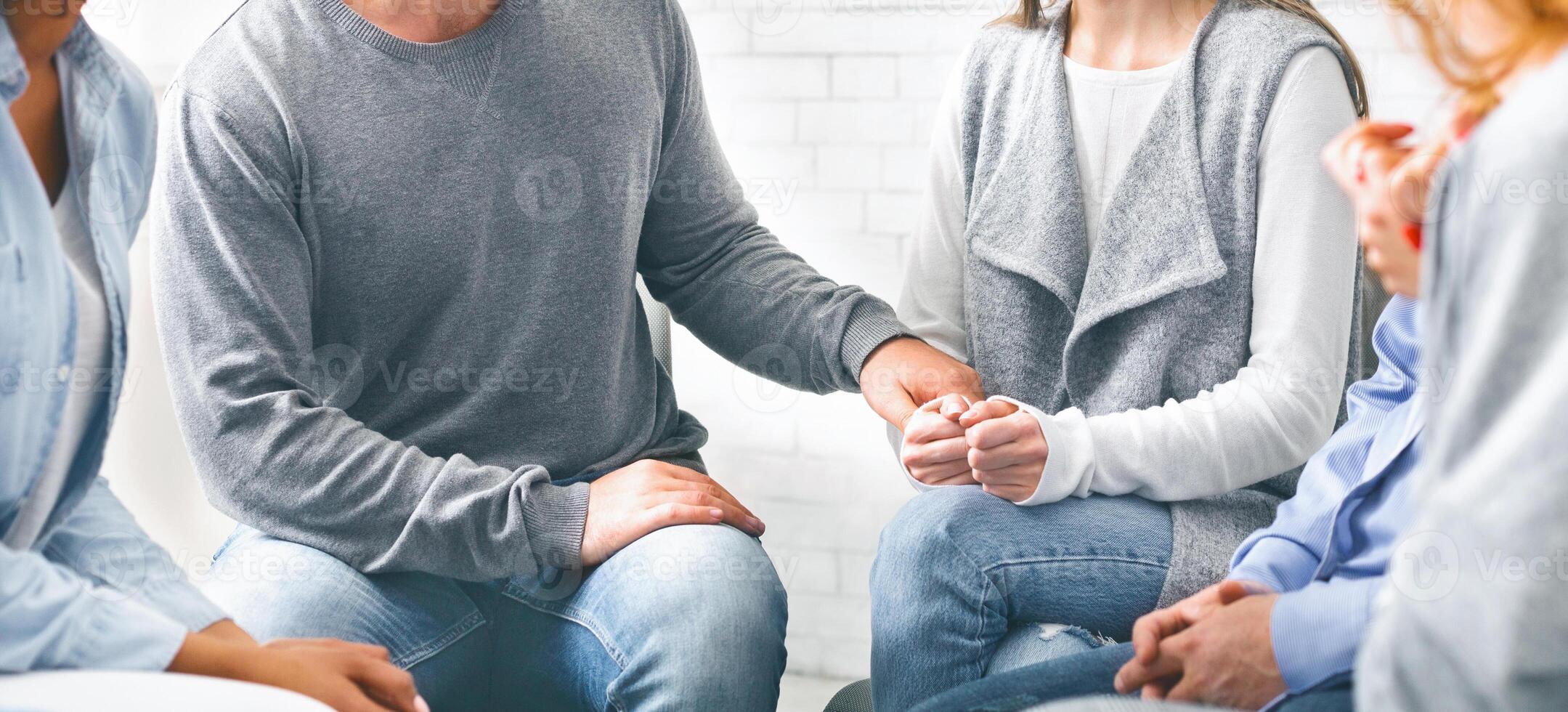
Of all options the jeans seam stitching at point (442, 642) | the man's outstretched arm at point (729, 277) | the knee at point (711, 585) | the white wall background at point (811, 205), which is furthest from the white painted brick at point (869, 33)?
the jeans seam stitching at point (442, 642)

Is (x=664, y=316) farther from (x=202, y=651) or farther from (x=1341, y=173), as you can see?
(x=1341, y=173)

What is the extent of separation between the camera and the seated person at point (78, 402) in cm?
68

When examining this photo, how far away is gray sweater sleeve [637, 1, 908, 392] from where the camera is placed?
4.40 feet

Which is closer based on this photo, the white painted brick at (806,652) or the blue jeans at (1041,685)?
the blue jeans at (1041,685)

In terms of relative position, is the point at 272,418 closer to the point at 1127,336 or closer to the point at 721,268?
the point at 721,268

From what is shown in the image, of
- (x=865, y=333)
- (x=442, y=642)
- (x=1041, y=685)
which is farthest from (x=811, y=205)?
(x=1041, y=685)

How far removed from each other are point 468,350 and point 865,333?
0.40 metres

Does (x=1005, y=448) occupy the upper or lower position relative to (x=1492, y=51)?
lower

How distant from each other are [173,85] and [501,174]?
0.30 m

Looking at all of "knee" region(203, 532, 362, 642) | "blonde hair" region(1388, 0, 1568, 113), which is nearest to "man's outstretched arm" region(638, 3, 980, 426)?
"knee" region(203, 532, 362, 642)

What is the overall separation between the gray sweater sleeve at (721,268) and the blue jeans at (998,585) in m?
0.28

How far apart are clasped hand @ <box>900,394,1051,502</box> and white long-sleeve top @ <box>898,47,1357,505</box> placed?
17 mm

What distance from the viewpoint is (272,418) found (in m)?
1.05

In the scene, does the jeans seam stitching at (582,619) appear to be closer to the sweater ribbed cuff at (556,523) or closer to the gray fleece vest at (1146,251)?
the sweater ribbed cuff at (556,523)
